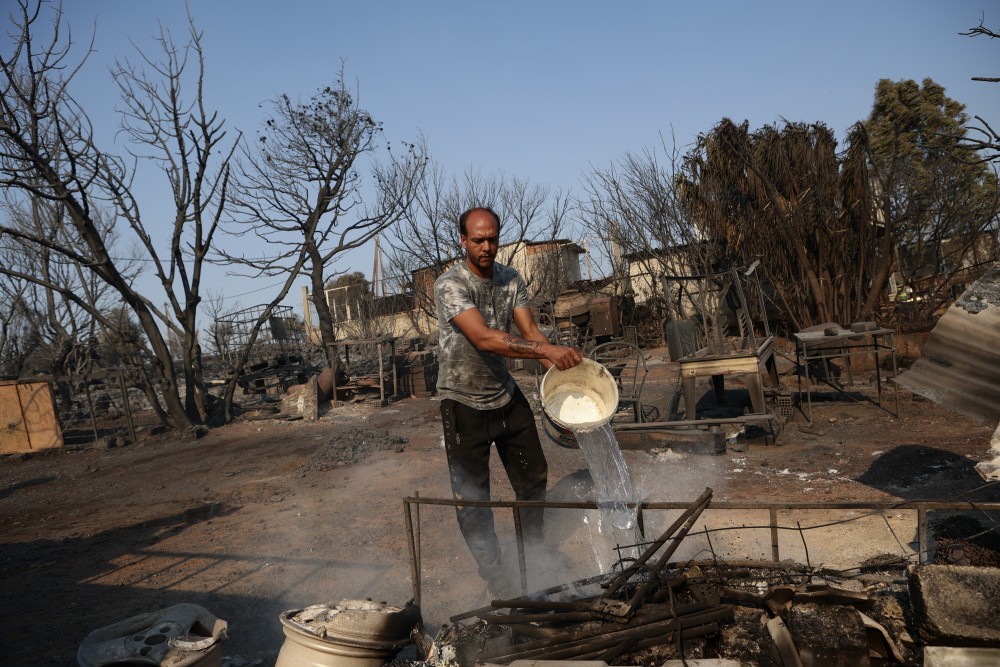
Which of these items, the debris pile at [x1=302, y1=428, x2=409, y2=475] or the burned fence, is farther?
the burned fence

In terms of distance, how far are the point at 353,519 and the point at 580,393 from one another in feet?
10.7

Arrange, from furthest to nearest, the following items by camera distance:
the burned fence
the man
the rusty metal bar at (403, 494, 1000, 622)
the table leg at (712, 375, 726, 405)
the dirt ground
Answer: the burned fence → the table leg at (712, 375, 726, 405) → the dirt ground → the man → the rusty metal bar at (403, 494, 1000, 622)

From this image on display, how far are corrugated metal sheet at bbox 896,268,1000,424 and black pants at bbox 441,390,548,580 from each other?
5.83 ft

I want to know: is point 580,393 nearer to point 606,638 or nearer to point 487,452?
point 487,452

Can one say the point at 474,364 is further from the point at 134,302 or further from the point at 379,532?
the point at 134,302

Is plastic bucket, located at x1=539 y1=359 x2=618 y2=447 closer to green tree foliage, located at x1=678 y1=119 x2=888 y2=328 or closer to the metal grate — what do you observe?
the metal grate

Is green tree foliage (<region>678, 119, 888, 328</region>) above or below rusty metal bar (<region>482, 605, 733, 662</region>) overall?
above

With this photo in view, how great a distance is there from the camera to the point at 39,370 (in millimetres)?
25141

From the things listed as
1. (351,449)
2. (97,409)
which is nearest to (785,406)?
(351,449)

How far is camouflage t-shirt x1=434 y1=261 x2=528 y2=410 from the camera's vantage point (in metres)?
3.41

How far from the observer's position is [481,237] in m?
3.35

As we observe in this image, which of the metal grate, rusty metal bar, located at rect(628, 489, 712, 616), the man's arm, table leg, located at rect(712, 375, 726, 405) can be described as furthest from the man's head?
table leg, located at rect(712, 375, 726, 405)

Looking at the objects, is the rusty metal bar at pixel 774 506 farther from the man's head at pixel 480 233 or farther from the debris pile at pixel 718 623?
the man's head at pixel 480 233

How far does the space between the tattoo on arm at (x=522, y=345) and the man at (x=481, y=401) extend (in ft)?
0.87
